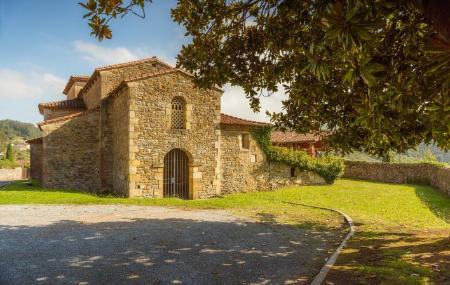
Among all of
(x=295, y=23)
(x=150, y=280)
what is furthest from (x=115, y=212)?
(x=295, y=23)

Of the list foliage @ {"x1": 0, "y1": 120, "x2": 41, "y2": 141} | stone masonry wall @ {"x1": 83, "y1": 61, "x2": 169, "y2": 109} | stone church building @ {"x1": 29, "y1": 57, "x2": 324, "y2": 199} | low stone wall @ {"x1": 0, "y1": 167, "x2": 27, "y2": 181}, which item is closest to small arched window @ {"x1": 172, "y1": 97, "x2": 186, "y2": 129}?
stone church building @ {"x1": 29, "y1": 57, "x2": 324, "y2": 199}

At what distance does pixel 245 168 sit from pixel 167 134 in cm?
566

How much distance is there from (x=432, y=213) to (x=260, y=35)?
38.0 feet

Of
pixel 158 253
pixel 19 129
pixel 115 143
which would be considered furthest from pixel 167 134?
pixel 19 129

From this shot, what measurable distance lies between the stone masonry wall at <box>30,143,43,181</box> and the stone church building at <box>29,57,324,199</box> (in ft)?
29.0

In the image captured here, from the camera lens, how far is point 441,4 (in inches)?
113

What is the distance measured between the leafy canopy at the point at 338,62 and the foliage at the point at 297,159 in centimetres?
1353

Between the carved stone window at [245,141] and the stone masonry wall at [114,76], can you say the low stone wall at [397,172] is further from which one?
the stone masonry wall at [114,76]

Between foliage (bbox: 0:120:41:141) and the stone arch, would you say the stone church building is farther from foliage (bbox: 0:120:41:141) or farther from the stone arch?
foliage (bbox: 0:120:41:141)

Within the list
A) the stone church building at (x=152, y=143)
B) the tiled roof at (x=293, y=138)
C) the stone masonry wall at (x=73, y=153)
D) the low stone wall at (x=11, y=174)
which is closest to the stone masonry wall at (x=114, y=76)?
the stone church building at (x=152, y=143)

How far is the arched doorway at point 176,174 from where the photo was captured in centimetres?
1830

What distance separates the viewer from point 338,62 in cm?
469

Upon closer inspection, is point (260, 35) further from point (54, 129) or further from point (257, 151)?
point (54, 129)

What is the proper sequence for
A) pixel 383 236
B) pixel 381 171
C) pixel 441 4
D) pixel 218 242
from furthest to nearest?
pixel 381 171, pixel 383 236, pixel 218 242, pixel 441 4
